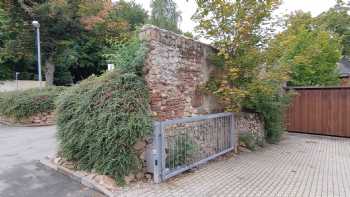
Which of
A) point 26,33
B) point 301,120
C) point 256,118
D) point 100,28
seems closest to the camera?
point 256,118

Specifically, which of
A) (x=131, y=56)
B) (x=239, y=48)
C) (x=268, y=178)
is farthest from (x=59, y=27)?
(x=268, y=178)

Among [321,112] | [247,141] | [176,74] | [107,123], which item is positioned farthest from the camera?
[321,112]

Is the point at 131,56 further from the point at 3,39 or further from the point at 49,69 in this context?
the point at 3,39

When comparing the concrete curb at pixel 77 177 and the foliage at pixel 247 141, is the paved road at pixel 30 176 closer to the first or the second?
the concrete curb at pixel 77 177

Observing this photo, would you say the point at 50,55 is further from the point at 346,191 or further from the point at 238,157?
the point at 346,191

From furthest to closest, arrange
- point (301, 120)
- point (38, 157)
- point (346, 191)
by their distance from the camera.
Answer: point (301, 120), point (38, 157), point (346, 191)

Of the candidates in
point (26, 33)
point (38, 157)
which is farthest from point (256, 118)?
point (26, 33)

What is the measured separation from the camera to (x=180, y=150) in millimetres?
4352

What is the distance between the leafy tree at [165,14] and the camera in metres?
20.0

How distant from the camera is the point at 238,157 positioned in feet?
18.9

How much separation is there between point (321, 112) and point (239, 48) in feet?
17.9

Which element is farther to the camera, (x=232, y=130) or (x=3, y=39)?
(x=3, y=39)

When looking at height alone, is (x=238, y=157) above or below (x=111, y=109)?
below

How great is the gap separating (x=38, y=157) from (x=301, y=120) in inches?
357
